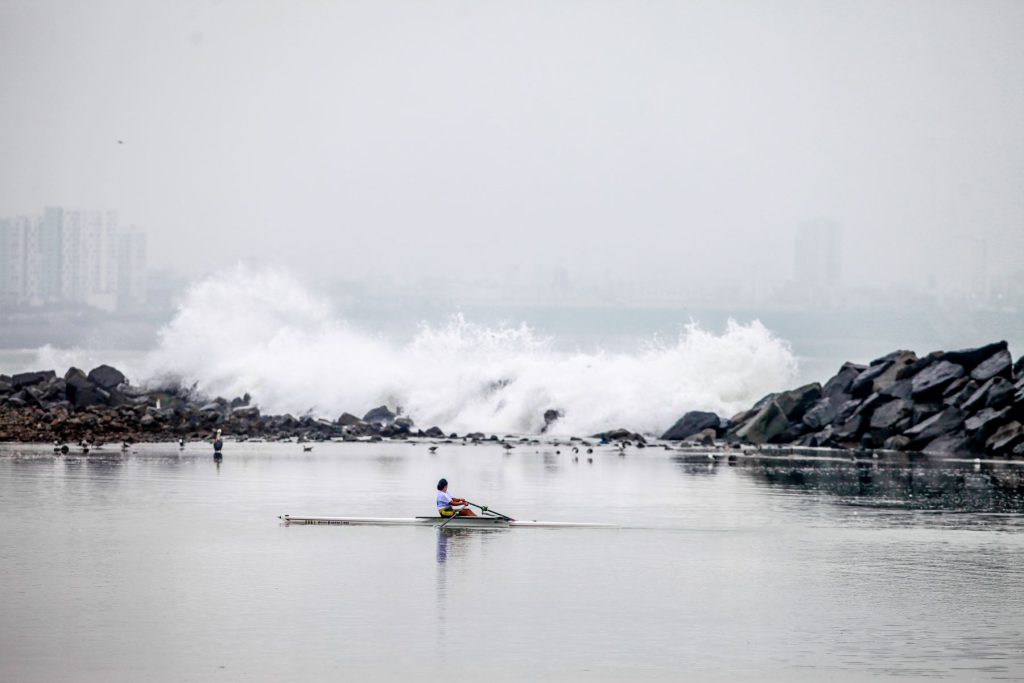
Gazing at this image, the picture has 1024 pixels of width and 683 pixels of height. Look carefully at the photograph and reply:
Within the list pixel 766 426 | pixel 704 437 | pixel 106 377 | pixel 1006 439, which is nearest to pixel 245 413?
pixel 106 377

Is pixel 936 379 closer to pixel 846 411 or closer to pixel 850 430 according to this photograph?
pixel 850 430

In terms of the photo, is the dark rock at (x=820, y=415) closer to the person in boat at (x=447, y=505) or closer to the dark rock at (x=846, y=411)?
the dark rock at (x=846, y=411)

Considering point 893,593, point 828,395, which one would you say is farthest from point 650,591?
point 828,395

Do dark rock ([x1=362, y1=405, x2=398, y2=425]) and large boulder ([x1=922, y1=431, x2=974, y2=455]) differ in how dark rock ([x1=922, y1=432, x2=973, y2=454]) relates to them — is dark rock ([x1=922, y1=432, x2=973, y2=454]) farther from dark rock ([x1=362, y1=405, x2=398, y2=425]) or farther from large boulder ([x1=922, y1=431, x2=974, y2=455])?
dark rock ([x1=362, y1=405, x2=398, y2=425])

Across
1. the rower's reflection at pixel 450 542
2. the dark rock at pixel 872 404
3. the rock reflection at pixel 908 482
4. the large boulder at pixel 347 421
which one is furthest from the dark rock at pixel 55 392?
the rower's reflection at pixel 450 542

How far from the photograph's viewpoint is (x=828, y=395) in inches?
2510

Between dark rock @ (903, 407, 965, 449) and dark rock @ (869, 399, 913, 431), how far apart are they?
4.23 feet

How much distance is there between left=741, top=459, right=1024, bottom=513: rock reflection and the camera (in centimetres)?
3616

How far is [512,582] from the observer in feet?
77.5

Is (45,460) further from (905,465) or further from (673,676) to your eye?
(673,676)

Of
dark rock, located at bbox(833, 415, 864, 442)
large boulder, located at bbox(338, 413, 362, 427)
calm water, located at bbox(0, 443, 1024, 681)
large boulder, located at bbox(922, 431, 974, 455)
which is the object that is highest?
large boulder, located at bbox(338, 413, 362, 427)

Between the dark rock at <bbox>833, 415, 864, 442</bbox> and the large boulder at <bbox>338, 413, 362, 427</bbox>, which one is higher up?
the large boulder at <bbox>338, 413, 362, 427</bbox>

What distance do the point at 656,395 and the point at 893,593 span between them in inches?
2208

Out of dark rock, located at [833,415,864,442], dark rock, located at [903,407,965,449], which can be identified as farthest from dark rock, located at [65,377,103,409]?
dark rock, located at [903,407,965,449]
